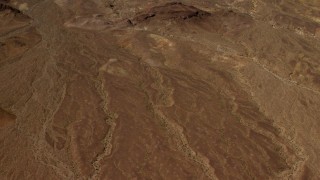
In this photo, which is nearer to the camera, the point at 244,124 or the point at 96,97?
the point at 244,124

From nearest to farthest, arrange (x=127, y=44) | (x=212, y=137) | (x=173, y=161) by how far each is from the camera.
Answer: (x=173, y=161)
(x=212, y=137)
(x=127, y=44)

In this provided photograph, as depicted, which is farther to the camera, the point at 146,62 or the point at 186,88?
the point at 146,62

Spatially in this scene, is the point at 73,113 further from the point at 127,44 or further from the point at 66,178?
the point at 127,44

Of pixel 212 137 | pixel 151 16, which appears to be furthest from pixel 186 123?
pixel 151 16

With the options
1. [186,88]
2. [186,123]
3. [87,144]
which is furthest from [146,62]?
[87,144]

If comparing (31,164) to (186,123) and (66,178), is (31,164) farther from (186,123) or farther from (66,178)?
(186,123)

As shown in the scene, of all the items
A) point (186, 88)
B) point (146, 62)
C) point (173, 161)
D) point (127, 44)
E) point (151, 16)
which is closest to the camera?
point (173, 161)
